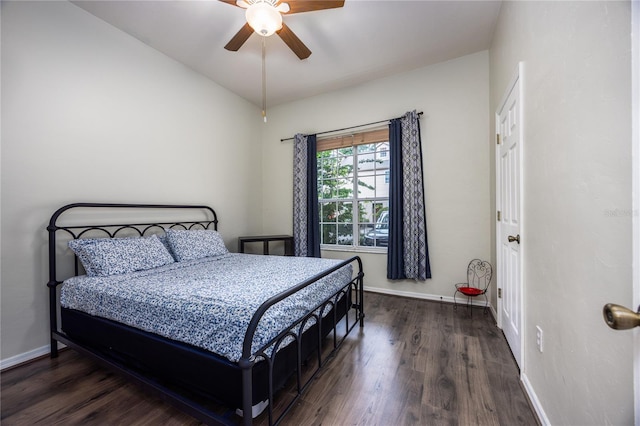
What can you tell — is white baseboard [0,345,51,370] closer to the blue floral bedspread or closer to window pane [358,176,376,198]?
the blue floral bedspread

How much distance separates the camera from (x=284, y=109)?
4223 mm

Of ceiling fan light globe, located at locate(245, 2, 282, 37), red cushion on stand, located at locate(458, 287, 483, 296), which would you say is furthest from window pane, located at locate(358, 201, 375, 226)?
ceiling fan light globe, located at locate(245, 2, 282, 37)

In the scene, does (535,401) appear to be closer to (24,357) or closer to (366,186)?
(366,186)

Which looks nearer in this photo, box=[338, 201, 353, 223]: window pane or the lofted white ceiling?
the lofted white ceiling

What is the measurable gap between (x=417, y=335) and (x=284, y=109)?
3744 millimetres

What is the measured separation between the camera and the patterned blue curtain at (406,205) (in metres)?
3.14

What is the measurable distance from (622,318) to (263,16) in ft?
7.38

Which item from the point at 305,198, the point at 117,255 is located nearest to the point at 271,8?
the point at 117,255

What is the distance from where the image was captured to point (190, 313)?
1.35 m

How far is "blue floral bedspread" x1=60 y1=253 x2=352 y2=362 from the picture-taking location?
49.6 inches

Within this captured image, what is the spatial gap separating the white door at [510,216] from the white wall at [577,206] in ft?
0.47

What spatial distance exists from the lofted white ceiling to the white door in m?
1.03

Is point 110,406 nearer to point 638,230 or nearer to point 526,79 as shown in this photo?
point 638,230

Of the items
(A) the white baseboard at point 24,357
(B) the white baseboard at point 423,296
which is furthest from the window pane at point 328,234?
(A) the white baseboard at point 24,357
